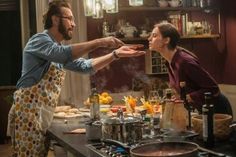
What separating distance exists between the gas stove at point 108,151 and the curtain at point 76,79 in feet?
9.23

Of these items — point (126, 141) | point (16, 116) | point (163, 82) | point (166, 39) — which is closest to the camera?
point (126, 141)

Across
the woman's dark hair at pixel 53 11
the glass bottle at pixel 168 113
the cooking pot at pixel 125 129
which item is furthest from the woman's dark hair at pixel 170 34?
the cooking pot at pixel 125 129

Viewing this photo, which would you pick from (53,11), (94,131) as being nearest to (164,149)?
(94,131)

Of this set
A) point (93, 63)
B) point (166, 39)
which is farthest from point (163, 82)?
point (93, 63)

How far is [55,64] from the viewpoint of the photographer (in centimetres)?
306

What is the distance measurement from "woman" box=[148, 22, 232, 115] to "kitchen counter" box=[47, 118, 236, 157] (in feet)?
2.68

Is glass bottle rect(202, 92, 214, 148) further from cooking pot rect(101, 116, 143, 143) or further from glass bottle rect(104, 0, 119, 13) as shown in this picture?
glass bottle rect(104, 0, 119, 13)

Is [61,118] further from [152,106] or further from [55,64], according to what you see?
[152,106]

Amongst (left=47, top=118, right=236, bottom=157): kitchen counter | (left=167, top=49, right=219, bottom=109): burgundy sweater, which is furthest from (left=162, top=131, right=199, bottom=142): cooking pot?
(left=167, top=49, right=219, bottom=109): burgundy sweater

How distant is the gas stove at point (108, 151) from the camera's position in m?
1.90

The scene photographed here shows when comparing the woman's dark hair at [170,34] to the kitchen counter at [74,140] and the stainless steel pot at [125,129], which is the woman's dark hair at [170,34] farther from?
the stainless steel pot at [125,129]

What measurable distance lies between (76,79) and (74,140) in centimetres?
270

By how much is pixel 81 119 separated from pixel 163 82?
8.11 feet

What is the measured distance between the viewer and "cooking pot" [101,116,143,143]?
2.16 m
